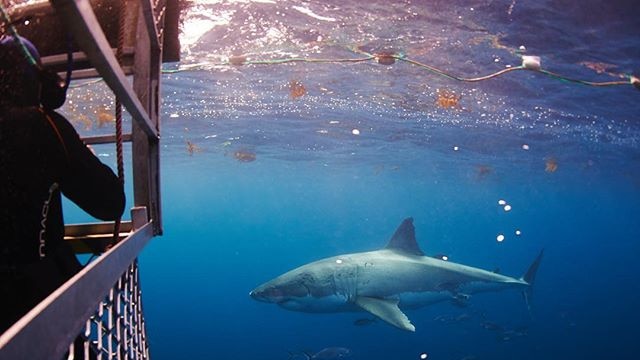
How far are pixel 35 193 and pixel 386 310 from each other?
9.03 metres

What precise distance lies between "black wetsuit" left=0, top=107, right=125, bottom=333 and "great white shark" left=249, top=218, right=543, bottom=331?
8389 millimetres

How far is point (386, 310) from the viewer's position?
32.6ft

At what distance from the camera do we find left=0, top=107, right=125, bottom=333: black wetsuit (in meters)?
1.80

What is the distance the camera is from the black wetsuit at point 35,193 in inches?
70.9

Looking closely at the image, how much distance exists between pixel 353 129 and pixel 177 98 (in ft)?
Result: 33.3

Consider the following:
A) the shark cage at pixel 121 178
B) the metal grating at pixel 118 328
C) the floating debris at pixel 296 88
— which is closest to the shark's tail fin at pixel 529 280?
the floating debris at pixel 296 88

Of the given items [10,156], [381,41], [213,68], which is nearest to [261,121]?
[213,68]

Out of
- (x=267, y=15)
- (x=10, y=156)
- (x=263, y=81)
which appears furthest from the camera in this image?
(x=263, y=81)

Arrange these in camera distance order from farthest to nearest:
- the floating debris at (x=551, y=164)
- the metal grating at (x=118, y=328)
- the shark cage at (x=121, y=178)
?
the floating debris at (x=551, y=164) → the metal grating at (x=118, y=328) → the shark cage at (x=121, y=178)

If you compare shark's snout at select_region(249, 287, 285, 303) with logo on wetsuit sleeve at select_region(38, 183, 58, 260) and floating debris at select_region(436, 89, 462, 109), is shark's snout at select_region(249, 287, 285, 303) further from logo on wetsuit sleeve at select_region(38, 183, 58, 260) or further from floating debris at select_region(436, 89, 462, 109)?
floating debris at select_region(436, 89, 462, 109)

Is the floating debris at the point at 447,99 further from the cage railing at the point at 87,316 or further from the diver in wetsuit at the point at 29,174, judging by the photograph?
the diver in wetsuit at the point at 29,174

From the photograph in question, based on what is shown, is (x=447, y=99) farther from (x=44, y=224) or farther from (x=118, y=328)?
(x=44, y=224)

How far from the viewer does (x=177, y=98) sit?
18297 mm

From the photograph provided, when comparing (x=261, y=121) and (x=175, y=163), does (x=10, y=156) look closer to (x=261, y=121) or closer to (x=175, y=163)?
(x=261, y=121)
